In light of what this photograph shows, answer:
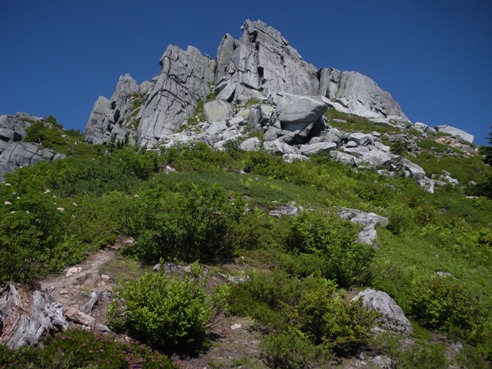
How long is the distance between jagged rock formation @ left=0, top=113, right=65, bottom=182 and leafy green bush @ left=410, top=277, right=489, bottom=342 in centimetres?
2314

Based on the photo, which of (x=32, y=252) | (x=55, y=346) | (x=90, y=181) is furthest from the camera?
(x=90, y=181)

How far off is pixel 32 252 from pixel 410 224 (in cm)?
1454

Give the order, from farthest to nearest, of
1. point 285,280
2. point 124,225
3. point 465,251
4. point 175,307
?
point 465,251 < point 124,225 < point 285,280 < point 175,307

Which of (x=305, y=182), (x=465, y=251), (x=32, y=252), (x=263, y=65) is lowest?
(x=32, y=252)

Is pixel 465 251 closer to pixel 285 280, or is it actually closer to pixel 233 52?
pixel 285 280

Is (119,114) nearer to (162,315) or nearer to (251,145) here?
(251,145)

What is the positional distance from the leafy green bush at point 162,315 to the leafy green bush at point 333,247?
13.8 ft

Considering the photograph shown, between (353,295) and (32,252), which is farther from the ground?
(353,295)

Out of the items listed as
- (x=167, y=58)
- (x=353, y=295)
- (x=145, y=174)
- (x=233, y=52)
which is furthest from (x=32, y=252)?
(x=233, y=52)

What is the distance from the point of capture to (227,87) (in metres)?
53.5

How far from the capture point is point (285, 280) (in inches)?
325

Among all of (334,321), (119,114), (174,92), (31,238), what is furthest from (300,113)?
(119,114)

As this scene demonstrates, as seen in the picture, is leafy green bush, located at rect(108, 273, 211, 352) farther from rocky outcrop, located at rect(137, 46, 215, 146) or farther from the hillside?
rocky outcrop, located at rect(137, 46, 215, 146)

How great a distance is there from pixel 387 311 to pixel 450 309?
1.36 meters
